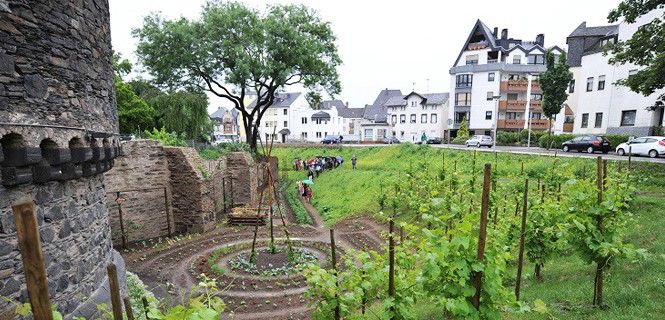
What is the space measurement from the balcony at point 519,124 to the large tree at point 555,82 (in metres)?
14.3

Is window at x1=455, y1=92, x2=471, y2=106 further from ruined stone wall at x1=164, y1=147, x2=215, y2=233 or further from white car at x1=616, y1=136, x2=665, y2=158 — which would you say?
ruined stone wall at x1=164, y1=147, x2=215, y2=233

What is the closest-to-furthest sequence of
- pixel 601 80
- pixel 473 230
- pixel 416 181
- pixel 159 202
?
pixel 473 230
pixel 159 202
pixel 416 181
pixel 601 80

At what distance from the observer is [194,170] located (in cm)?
1603

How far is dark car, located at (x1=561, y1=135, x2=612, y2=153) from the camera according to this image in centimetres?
2491

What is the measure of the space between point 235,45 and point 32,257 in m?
28.2

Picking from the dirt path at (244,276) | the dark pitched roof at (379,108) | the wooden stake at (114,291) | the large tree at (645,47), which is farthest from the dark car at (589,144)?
the dark pitched roof at (379,108)

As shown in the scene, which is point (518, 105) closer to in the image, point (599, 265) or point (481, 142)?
point (481, 142)

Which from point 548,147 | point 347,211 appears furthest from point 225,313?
point 548,147

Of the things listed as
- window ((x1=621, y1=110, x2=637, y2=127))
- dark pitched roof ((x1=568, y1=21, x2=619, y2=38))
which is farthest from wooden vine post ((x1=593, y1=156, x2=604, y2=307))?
dark pitched roof ((x1=568, y1=21, x2=619, y2=38))

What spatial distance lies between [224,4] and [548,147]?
96.9ft

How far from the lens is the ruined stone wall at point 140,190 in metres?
14.2

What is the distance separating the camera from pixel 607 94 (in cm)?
3212

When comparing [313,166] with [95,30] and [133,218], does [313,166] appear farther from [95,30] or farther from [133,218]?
[95,30]

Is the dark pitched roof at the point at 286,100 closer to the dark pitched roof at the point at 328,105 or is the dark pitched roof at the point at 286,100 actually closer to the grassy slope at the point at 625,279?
the dark pitched roof at the point at 328,105
